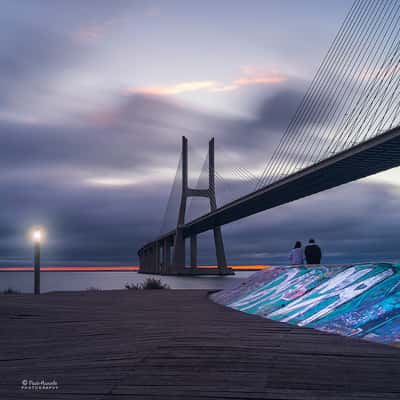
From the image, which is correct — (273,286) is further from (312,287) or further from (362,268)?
(362,268)

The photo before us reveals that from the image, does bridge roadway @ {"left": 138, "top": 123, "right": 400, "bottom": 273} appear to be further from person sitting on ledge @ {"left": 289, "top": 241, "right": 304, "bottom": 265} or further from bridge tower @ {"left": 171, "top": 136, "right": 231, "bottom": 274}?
bridge tower @ {"left": 171, "top": 136, "right": 231, "bottom": 274}

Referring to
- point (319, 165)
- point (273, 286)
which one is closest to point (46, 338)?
point (273, 286)

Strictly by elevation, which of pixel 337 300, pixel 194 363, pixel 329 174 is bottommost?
pixel 194 363

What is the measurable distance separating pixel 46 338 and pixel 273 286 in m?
4.98

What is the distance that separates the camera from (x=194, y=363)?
380 cm

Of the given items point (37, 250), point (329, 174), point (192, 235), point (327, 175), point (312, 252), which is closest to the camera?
point (312, 252)

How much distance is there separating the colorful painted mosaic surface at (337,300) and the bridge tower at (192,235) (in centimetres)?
4318

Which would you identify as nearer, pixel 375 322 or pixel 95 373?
pixel 95 373

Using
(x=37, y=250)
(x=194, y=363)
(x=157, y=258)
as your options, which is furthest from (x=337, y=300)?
(x=157, y=258)

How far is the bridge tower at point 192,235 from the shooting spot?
5462 cm

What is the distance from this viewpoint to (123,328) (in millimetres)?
6020

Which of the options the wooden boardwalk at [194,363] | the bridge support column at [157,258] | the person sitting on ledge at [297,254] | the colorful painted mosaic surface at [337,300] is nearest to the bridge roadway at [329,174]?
the person sitting on ledge at [297,254]

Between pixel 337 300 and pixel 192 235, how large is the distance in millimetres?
49577

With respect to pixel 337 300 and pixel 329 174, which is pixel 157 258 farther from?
pixel 337 300
